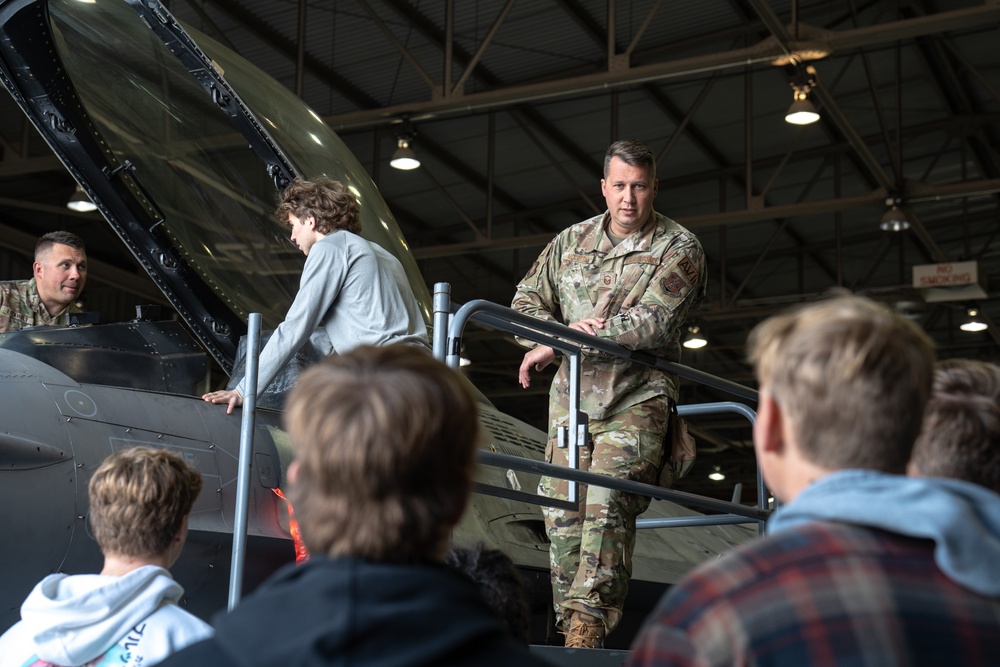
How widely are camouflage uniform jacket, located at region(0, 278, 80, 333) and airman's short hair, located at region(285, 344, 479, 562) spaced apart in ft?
16.7

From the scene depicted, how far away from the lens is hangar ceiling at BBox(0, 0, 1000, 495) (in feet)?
51.7

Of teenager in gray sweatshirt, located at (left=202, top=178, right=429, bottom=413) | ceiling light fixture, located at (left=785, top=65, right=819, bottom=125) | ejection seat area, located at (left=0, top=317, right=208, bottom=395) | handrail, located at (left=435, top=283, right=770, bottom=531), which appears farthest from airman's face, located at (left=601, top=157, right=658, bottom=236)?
ceiling light fixture, located at (left=785, top=65, right=819, bottom=125)

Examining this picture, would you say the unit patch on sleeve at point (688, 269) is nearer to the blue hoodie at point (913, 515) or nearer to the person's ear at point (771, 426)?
the person's ear at point (771, 426)

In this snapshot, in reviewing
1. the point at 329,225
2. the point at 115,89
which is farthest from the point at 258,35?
the point at 329,225

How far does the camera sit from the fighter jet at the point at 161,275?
4.36 m

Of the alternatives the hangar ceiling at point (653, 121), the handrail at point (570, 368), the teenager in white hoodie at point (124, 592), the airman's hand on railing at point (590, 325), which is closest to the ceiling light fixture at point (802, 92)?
the hangar ceiling at point (653, 121)

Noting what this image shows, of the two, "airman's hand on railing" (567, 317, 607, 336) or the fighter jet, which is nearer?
the fighter jet

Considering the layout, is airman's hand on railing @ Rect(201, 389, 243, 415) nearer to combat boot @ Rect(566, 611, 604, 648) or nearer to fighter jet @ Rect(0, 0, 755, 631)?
fighter jet @ Rect(0, 0, 755, 631)

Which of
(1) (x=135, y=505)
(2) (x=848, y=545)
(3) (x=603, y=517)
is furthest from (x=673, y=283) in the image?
(2) (x=848, y=545)

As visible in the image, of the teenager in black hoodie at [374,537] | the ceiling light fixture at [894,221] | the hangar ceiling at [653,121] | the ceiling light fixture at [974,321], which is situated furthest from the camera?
the ceiling light fixture at [974,321]

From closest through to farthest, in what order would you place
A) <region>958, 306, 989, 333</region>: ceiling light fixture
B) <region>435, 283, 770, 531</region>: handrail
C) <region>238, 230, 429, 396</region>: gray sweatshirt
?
1. <region>435, 283, 770, 531</region>: handrail
2. <region>238, 230, 429, 396</region>: gray sweatshirt
3. <region>958, 306, 989, 333</region>: ceiling light fixture

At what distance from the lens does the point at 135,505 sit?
2.65 metres

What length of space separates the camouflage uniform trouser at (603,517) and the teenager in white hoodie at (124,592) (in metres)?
2.28

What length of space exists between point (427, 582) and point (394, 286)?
3.13 meters
